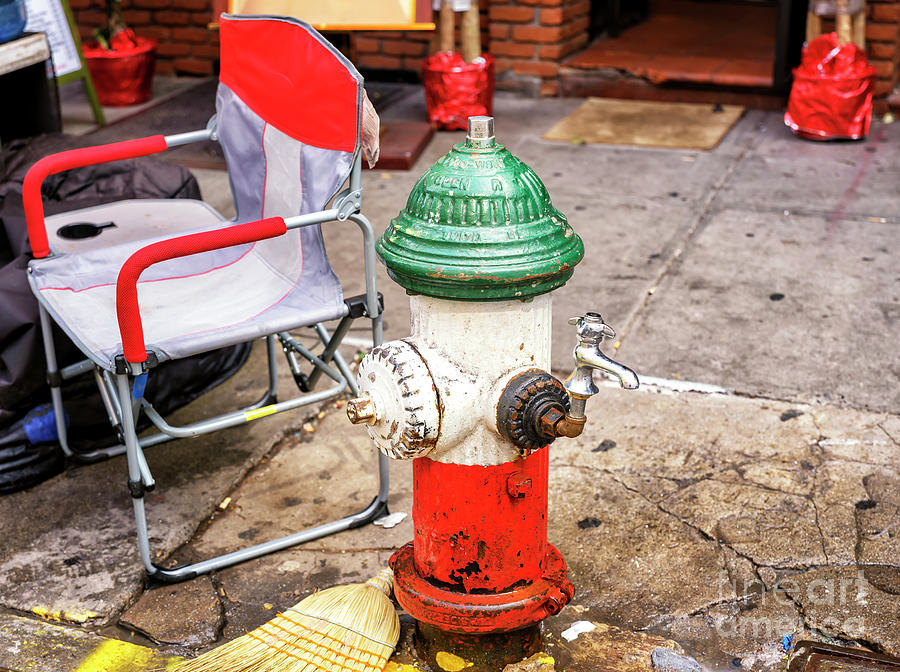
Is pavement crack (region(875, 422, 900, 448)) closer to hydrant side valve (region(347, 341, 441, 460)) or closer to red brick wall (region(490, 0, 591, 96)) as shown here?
hydrant side valve (region(347, 341, 441, 460))

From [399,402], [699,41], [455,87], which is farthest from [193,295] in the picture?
[699,41]

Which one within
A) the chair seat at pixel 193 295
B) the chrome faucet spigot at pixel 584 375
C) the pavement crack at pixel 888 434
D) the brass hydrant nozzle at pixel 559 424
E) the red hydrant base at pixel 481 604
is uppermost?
→ the chrome faucet spigot at pixel 584 375

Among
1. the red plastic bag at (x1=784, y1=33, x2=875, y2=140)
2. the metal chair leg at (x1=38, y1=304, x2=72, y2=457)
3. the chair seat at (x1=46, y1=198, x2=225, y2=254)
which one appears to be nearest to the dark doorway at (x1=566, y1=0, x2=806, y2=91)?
the red plastic bag at (x1=784, y1=33, x2=875, y2=140)

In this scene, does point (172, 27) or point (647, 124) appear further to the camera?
point (172, 27)

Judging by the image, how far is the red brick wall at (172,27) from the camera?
291 inches

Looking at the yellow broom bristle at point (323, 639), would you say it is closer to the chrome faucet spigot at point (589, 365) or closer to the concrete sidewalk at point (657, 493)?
the concrete sidewalk at point (657, 493)

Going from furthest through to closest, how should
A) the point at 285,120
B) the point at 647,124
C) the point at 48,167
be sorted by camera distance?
the point at 647,124, the point at 285,120, the point at 48,167

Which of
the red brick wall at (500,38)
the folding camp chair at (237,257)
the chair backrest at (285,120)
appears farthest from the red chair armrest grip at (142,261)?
the red brick wall at (500,38)

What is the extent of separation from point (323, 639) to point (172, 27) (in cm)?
633

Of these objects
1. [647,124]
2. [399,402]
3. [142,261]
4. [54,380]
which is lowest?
[647,124]

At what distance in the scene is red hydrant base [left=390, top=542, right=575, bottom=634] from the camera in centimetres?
206

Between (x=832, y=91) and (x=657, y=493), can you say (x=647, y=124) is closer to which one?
(x=832, y=91)

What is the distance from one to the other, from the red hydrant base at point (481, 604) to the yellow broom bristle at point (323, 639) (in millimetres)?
72

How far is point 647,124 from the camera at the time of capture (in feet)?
20.3
